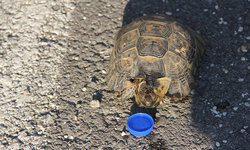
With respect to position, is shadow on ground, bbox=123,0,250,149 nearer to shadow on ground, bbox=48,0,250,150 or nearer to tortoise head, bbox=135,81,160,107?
shadow on ground, bbox=48,0,250,150

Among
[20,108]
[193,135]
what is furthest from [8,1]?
[193,135]

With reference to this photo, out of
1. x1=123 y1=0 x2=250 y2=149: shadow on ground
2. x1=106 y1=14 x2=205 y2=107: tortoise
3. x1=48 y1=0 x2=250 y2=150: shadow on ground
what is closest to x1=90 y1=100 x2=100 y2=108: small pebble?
x1=48 y1=0 x2=250 y2=150: shadow on ground

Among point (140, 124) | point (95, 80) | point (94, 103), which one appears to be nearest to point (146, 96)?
point (140, 124)

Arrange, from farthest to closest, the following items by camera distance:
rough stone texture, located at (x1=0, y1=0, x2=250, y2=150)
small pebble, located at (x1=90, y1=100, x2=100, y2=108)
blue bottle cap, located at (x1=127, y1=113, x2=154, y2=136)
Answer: small pebble, located at (x1=90, y1=100, x2=100, y2=108)
rough stone texture, located at (x1=0, y1=0, x2=250, y2=150)
blue bottle cap, located at (x1=127, y1=113, x2=154, y2=136)

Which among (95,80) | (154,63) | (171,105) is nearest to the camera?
(154,63)

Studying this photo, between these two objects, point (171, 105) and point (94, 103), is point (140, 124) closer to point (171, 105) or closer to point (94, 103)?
point (171, 105)

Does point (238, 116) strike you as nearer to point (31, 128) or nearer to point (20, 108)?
point (31, 128)

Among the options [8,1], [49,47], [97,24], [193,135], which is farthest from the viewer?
[8,1]
